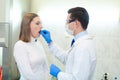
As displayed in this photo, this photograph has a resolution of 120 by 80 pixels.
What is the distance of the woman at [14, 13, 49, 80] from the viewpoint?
1819 mm

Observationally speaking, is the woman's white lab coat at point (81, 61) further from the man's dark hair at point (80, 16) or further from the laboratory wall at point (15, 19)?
the laboratory wall at point (15, 19)

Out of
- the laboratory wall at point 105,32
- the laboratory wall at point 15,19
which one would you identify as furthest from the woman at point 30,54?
the laboratory wall at point 105,32

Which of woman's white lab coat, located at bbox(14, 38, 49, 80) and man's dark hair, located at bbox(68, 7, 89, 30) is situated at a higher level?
man's dark hair, located at bbox(68, 7, 89, 30)

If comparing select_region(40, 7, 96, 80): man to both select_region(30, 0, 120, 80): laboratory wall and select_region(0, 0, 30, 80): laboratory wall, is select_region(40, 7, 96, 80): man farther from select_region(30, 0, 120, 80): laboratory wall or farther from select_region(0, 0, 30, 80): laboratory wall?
select_region(30, 0, 120, 80): laboratory wall

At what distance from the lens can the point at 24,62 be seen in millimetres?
1810

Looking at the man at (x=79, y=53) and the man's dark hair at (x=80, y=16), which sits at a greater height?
the man's dark hair at (x=80, y=16)

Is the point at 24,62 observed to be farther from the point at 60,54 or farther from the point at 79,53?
the point at 79,53

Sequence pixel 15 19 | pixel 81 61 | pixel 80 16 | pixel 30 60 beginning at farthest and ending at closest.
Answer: pixel 15 19, pixel 30 60, pixel 80 16, pixel 81 61

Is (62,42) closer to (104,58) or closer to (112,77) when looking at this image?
(104,58)

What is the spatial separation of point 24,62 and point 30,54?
12 cm

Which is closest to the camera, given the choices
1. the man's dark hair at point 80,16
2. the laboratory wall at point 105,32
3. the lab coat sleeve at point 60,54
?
the man's dark hair at point 80,16

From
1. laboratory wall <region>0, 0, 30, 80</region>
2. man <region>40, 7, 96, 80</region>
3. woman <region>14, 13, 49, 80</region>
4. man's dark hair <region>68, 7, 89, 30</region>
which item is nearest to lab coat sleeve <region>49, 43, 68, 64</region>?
woman <region>14, 13, 49, 80</region>

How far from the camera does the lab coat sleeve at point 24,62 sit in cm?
181

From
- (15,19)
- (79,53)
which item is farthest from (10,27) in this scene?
(79,53)
